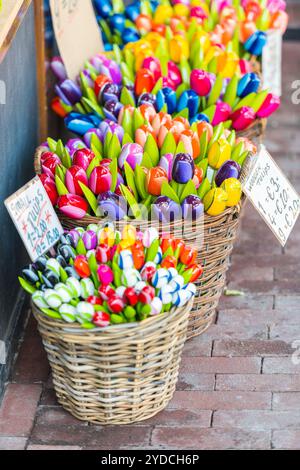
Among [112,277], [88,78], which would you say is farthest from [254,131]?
[112,277]

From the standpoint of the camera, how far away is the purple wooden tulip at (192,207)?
2.79 metres

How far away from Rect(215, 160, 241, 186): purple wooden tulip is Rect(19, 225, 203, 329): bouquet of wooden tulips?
37 cm

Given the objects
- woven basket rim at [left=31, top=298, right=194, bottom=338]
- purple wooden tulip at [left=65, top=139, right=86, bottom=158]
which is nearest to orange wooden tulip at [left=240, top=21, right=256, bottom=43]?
purple wooden tulip at [left=65, top=139, right=86, bottom=158]

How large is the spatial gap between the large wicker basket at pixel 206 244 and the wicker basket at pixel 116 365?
11.0 inches

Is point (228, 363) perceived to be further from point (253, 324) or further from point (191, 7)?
point (191, 7)

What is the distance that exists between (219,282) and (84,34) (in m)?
1.26

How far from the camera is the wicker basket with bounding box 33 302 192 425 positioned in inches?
99.7

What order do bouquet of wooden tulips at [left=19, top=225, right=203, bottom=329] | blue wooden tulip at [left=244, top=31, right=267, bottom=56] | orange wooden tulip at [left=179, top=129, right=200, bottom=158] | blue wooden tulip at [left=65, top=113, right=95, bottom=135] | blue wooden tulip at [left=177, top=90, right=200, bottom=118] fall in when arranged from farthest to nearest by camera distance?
blue wooden tulip at [left=244, top=31, right=267, bottom=56], blue wooden tulip at [left=177, top=90, right=200, bottom=118], blue wooden tulip at [left=65, top=113, right=95, bottom=135], orange wooden tulip at [left=179, top=129, right=200, bottom=158], bouquet of wooden tulips at [left=19, top=225, right=203, bottom=329]

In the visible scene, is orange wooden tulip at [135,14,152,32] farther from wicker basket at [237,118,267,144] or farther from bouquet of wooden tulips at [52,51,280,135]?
wicker basket at [237,118,267,144]

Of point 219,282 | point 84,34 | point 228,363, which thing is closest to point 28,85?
point 84,34

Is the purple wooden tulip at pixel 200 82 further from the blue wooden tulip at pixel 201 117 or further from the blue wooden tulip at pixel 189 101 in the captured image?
the blue wooden tulip at pixel 201 117

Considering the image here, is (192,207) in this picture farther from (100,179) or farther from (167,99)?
(167,99)

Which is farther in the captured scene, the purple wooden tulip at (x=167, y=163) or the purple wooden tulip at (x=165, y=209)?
the purple wooden tulip at (x=167, y=163)

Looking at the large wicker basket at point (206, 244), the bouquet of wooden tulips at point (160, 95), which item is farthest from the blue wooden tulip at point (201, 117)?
the large wicker basket at point (206, 244)
